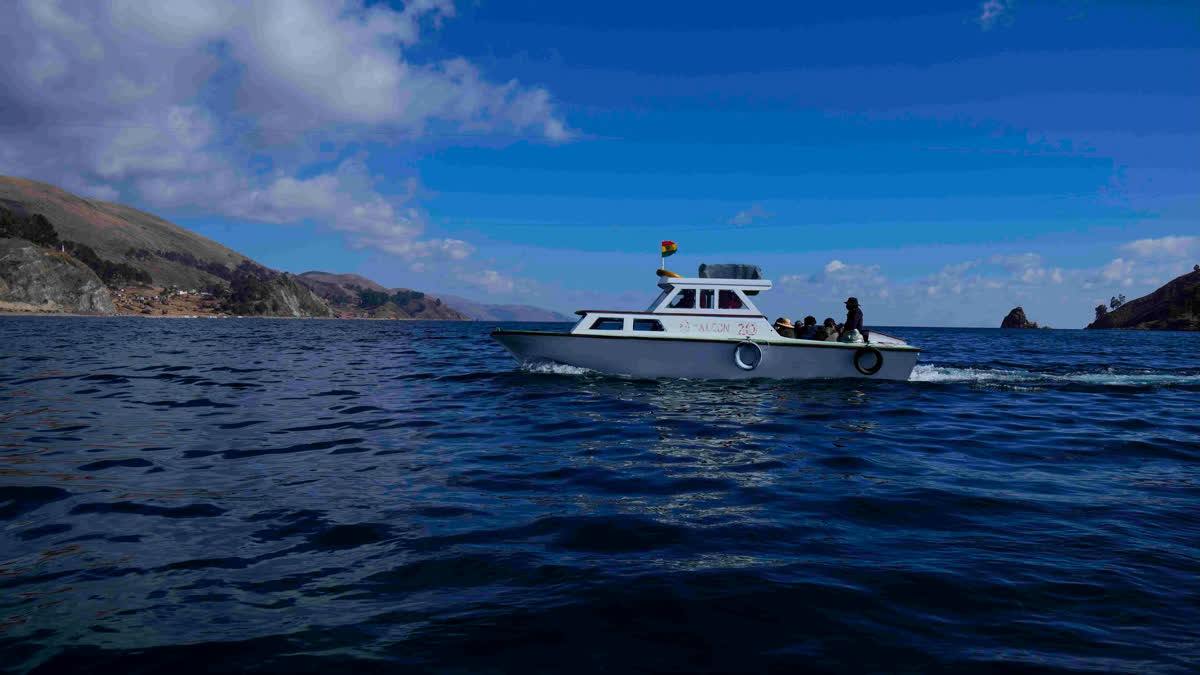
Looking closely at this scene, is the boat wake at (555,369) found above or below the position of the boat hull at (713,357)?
below

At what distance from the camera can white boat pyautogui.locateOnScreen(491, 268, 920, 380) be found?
56.2ft

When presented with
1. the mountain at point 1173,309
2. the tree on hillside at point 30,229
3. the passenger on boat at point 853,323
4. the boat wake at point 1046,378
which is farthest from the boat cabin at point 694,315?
the mountain at point 1173,309

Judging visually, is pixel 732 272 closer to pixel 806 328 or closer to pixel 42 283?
pixel 806 328

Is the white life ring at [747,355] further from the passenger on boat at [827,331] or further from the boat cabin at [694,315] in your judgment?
the passenger on boat at [827,331]

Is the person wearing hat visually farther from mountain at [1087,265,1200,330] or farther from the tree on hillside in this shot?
mountain at [1087,265,1200,330]

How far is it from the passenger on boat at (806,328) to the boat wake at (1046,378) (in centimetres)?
324

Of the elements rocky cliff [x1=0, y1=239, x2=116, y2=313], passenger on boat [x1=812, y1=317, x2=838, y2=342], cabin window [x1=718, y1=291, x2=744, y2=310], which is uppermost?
rocky cliff [x1=0, y1=239, x2=116, y2=313]

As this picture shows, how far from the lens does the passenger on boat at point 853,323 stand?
17422mm

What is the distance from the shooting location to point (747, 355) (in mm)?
17172

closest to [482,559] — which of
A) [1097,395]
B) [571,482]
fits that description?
[571,482]

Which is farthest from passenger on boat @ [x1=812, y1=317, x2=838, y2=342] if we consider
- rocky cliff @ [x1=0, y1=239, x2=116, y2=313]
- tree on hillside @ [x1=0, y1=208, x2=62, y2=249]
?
tree on hillside @ [x1=0, y1=208, x2=62, y2=249]

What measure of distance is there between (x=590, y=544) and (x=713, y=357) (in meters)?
12.6

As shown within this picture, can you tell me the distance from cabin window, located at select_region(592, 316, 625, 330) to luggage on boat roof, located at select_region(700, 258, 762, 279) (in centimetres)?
276

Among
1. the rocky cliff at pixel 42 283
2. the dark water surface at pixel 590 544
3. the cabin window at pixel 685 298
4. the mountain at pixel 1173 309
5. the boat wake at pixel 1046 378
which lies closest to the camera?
the dark water surface at pixel 590 544
